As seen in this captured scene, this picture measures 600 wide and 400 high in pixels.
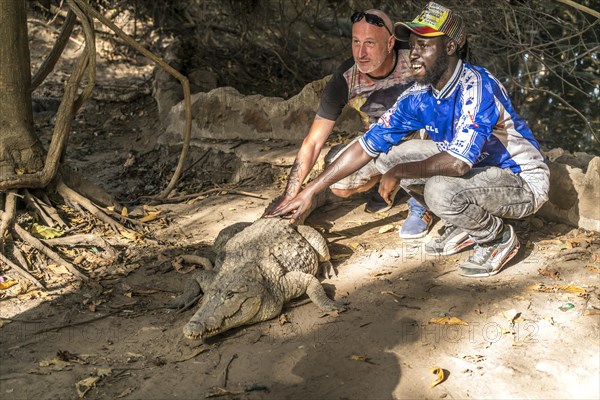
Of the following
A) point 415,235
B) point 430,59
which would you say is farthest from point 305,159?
point 430,59

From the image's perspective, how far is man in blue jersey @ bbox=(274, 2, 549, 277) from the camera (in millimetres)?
4660

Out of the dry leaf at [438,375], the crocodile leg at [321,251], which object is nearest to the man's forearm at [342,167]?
the crocodile leg at [321,251]

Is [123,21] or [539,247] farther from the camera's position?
[123,21]

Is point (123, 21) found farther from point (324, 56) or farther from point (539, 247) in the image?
point (539, 247)

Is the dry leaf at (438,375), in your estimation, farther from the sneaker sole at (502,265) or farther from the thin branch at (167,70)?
the thin branch at (167,70)

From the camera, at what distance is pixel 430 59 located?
4754 millimetres

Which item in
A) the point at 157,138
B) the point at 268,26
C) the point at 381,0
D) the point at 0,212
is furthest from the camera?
the point at 268,26

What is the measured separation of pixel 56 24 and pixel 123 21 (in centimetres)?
116

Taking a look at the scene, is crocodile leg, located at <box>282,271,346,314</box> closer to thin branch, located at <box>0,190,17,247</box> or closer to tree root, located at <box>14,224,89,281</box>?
tree root, located at <box>14,224,89,281</box>

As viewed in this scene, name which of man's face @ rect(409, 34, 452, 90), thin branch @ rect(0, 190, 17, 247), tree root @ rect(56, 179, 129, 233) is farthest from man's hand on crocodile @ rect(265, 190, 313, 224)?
thin branch @ rect(0, 190, 17, 247)

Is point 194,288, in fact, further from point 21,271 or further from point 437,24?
point 437,24

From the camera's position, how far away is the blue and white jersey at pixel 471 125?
15.1 ft

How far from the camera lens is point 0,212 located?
226 inches

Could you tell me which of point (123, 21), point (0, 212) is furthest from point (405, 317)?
point (123, 21)
